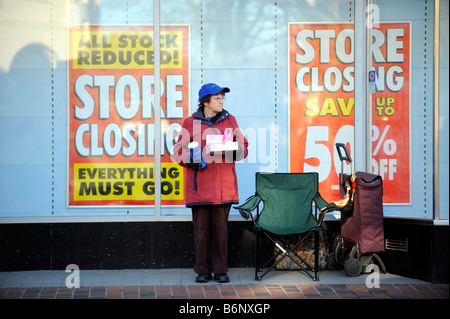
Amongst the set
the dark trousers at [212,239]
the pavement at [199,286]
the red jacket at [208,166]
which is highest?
the red jacket at [208,166]

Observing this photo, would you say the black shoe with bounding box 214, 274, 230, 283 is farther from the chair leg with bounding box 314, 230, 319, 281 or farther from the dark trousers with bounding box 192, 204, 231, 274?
the chair leg with bounding box 314, 230, 319, 281

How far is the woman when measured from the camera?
6590 millimetres

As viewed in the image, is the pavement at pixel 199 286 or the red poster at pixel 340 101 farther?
the red poster at pixel 340 101

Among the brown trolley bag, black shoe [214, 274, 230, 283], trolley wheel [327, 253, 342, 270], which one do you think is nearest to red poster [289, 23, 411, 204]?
the brown trolley bag

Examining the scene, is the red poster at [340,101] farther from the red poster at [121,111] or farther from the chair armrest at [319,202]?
the red poster at [121,111]

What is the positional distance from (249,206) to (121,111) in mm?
1881

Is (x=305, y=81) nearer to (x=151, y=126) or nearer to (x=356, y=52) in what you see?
(x=356, y=52)

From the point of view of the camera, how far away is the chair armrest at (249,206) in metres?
6.61

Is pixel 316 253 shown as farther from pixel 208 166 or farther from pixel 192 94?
pixel 192 94

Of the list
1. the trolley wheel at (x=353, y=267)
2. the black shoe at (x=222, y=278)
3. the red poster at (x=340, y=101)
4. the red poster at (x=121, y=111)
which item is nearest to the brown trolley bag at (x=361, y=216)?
the trolley wheel at (x=353, y=267)

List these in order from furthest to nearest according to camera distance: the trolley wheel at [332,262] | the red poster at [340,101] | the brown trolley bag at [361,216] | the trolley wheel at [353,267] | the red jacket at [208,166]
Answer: the red poster at [340,101], the trolley wheel at [332,262], the trolley wheel at [353,267], the brown trolley bag at [361,216], the red jacket at [208,166]

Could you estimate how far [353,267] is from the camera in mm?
6828

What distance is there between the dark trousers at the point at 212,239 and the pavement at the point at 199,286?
0.59 feet

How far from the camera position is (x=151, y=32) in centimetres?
730
